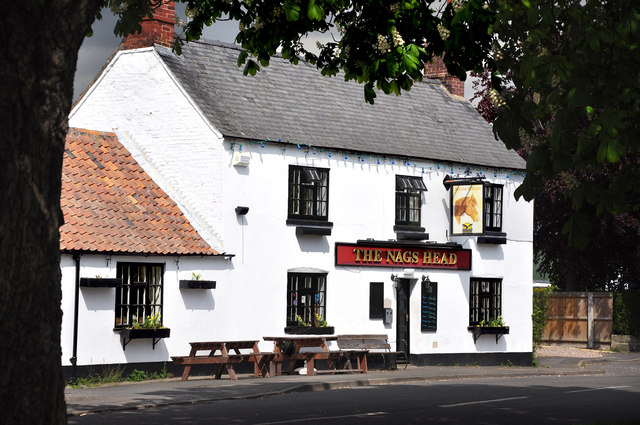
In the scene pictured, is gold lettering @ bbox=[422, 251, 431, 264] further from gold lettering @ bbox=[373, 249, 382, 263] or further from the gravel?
the gravel

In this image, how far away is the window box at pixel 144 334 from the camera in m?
24.6

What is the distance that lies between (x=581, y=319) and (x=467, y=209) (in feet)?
37.5

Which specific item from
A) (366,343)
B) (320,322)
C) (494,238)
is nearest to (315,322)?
(320,322)

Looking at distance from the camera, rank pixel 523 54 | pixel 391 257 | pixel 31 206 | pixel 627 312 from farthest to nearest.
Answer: pixel 627 312
pixel 391 257
pixel 523 54
pixel 31 206

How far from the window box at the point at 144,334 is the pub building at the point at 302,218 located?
8cm

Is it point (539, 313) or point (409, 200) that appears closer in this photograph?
point (409, 200)

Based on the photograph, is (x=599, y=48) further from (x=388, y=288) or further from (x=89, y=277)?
(x=388, y=288)

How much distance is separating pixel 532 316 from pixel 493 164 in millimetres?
5167

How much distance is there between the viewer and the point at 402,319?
1208 inches

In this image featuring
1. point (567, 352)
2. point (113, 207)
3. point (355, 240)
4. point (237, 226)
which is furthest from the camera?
point (567, 352)

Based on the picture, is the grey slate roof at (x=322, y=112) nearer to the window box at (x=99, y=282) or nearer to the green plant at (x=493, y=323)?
the green plant at (x=493, y=323)

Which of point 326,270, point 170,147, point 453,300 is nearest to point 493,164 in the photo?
point 453,300

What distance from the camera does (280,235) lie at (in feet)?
92.1

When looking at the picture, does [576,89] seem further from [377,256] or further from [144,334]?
[377,256]
